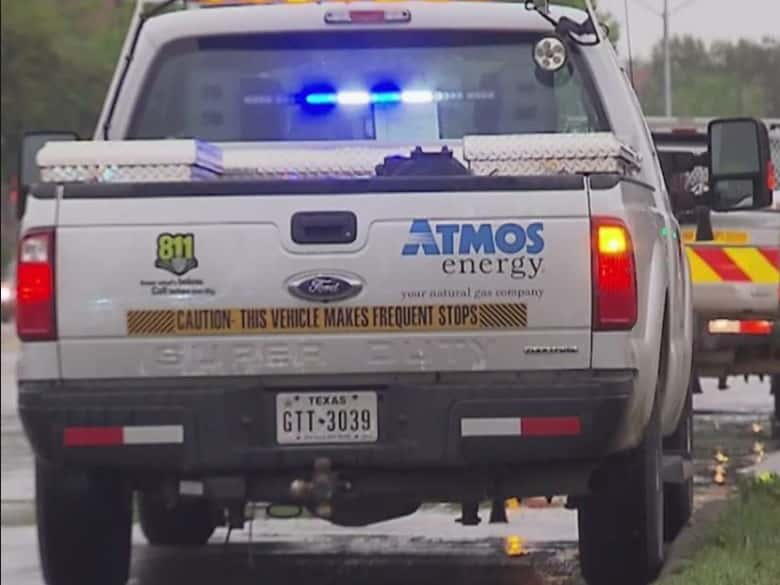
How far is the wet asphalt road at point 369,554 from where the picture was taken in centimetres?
819

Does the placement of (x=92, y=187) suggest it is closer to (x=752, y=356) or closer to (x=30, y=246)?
(x=30, y=246)

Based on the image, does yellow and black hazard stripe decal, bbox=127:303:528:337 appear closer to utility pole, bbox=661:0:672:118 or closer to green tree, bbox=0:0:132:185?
utility pole, bbox=661:0:672:118

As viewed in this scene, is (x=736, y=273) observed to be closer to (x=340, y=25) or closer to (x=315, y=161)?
(x=340, y=25)

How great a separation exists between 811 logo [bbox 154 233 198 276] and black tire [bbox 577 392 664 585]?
1559 mm

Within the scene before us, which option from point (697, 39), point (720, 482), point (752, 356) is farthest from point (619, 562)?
point (752, 356)

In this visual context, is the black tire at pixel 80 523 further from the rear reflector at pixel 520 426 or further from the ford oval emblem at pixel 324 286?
the rear reflector at pixel 520 426

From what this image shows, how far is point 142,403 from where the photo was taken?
588 centimetres

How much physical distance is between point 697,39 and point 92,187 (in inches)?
138

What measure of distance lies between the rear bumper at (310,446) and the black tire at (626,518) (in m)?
0.52

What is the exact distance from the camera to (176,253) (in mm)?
5824

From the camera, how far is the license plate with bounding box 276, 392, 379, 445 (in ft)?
19.3

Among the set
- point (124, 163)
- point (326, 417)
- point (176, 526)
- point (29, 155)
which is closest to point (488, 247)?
point (326, 417)

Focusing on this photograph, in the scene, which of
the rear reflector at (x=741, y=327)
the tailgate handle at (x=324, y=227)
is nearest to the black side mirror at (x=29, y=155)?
the tailgate handle at (x=324, y=227)

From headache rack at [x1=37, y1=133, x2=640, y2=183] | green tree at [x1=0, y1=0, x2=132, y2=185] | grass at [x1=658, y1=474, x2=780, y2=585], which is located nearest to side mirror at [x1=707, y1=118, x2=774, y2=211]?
grass at [x1=658, y1=474, x2=780, y2=585]
